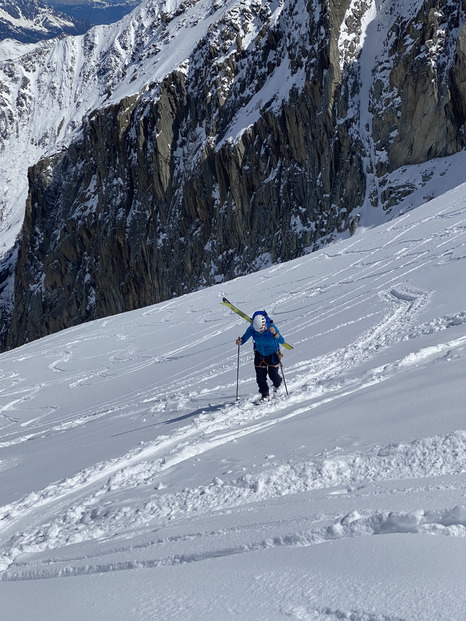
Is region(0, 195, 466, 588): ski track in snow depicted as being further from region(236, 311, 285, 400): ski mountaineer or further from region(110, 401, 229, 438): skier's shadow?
region(236, 311, 285, 400): ski mountaineer

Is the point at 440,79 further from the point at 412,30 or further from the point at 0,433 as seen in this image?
the point at 0,433

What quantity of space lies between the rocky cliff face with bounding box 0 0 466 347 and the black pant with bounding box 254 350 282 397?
41884 mm

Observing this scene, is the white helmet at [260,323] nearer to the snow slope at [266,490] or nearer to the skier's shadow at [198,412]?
the snow slope at [266,490]

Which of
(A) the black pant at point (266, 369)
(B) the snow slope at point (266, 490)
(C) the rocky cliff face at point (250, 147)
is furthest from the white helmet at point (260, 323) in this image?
(C) the rocky cliff face at point (250, 147)

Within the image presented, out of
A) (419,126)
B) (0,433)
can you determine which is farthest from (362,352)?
(419,126)

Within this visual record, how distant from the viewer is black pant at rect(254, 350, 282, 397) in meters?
7.90

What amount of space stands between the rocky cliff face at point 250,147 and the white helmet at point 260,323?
137 ft

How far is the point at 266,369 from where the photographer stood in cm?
798

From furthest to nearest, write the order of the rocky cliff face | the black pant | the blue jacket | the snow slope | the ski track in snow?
1. the rocky cliff face
2. the blue jacket
3. the black pant
4. the ski track in snow
5. the snow slope

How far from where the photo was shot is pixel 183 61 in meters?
73.1

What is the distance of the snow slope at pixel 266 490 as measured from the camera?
2.82 meters

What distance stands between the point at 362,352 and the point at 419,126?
43.9 meters

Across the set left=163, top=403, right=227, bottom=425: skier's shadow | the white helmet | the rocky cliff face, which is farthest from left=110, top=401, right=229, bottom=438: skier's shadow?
the rocky cliff face

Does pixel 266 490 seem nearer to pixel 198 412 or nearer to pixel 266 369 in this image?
pixel 266 369
